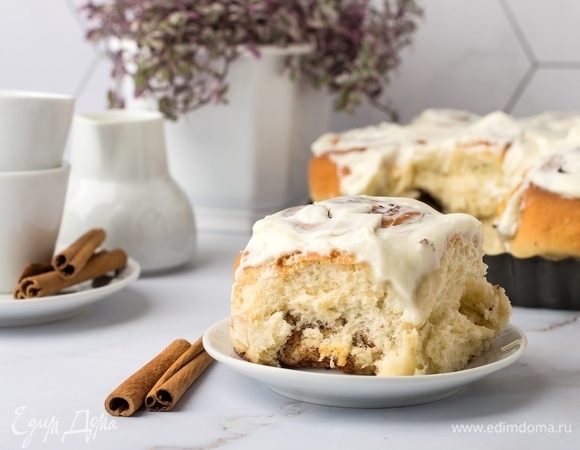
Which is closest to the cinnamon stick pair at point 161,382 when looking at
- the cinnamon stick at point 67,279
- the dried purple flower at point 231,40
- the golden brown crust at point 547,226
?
the cinnamon stick at point 67,279

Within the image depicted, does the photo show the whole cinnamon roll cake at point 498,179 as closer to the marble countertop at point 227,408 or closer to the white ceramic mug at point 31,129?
the marble countertop at point 227,408

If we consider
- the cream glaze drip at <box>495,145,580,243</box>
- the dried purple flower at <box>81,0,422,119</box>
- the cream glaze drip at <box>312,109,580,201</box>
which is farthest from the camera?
the dried purple flower at <box>81,0,422,119</box>

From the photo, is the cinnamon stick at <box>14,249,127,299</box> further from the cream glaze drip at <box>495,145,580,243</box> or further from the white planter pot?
the cream glaze drip at <box>495,145,580,243</box>

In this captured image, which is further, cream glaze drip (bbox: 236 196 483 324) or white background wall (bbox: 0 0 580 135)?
white background wall (bbox: 0 0 580 135)

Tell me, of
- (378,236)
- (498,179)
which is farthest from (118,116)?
(378,236)

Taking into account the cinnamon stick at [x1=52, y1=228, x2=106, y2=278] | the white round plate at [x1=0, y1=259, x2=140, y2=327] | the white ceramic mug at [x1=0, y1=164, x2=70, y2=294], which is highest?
the white ceramic mug at [x1=0, y1=164, x2=70, y2=294]

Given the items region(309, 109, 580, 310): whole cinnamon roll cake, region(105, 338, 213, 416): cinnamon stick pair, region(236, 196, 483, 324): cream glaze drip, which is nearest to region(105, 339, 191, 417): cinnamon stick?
region(105, 338, 213, 416): cinnamon stick pair

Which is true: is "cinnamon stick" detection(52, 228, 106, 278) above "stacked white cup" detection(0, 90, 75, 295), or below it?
below
